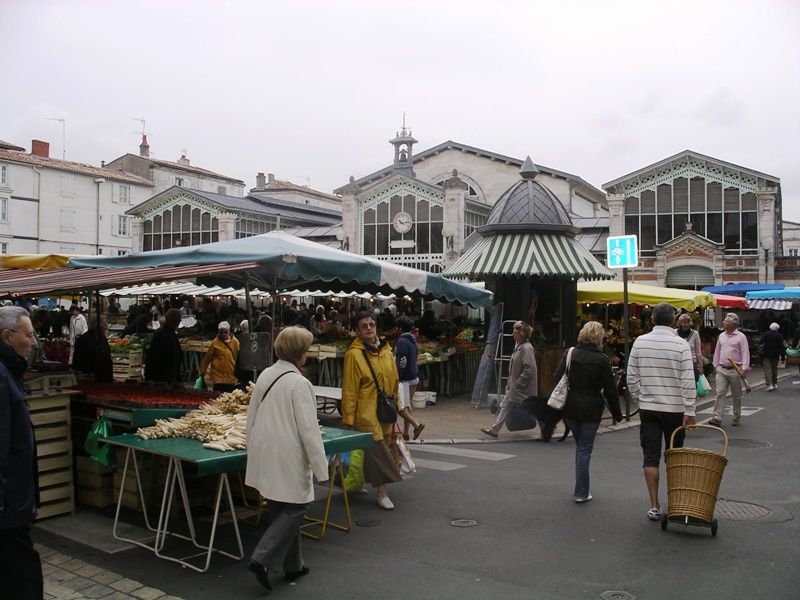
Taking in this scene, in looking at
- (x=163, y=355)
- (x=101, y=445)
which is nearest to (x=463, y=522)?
(x=101, y=445)

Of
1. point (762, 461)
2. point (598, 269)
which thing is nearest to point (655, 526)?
point (762, 461)

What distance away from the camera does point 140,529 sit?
655cm

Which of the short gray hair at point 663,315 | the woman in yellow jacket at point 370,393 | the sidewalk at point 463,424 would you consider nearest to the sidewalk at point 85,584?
the woman in yellow jacket at point 370,393

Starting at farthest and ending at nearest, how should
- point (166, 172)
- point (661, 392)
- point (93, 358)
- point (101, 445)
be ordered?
1. point (166, 172)
2. point (93, 358)
3. point (101, 445)
4. point (661, 392)

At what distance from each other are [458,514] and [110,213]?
1840 inches

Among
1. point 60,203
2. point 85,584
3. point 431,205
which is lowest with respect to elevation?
point 85,584

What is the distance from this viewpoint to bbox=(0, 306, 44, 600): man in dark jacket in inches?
149

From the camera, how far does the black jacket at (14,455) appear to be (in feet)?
12.4

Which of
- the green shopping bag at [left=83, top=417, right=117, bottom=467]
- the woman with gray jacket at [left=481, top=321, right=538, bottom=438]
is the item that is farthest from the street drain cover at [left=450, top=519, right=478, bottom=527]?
the woman with gray jacket at [left=481, top=321, right=538, bottom=438]

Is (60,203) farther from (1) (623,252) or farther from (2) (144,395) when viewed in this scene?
(2) (144,395)

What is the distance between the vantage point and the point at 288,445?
16.6 feet

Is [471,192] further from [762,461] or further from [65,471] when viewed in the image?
[65,471]

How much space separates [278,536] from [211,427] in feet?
4.88

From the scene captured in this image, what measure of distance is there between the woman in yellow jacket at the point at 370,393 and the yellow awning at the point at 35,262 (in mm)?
6363
